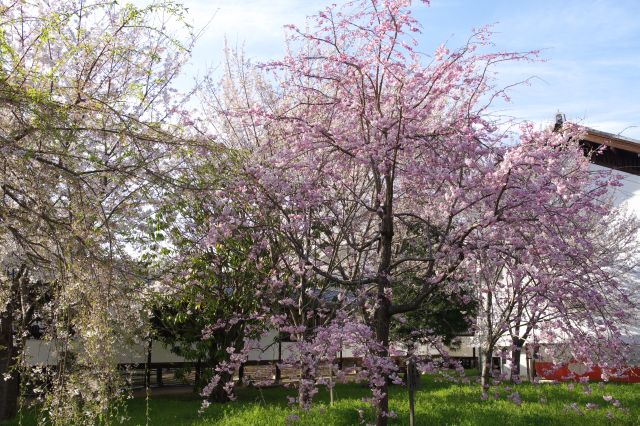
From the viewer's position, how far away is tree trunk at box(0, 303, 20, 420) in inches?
503

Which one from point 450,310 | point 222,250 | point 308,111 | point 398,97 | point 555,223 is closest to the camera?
point 555,223

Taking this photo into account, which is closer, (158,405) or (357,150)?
(357,150)

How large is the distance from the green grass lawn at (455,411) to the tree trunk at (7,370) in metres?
0.54

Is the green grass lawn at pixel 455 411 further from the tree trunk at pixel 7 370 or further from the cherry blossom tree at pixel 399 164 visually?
the cherry blossom tree at pixel 399 164

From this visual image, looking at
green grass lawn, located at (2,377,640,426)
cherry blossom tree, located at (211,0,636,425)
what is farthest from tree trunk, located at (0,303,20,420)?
cherry blossom tree, located at (211,0,636,425)

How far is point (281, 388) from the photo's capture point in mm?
20391

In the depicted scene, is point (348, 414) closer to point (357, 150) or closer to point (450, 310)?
point (357, 150)

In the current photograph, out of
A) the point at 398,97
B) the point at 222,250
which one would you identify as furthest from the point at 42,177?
the point at 222,250

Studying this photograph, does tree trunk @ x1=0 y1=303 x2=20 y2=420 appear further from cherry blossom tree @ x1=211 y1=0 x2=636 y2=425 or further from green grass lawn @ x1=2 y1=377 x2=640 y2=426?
cherry blossom tree @ x1=211 y1=0 x2=636 y2=425

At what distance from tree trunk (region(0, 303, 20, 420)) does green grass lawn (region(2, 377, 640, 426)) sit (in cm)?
54

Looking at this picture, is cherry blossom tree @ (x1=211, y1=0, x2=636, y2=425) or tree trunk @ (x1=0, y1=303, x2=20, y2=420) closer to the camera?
cherry blossom tree @ (x1=211, y1=0, x2=636, y2=425)

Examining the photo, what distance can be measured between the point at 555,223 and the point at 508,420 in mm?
5045

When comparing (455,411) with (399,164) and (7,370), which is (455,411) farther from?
(7,370)

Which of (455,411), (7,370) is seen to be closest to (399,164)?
(455,411)
